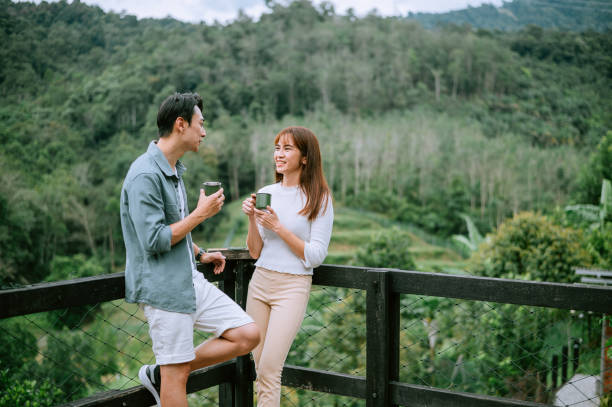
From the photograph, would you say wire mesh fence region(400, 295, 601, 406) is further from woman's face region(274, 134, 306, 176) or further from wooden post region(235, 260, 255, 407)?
woman's face region(274, 134, 306, 176)

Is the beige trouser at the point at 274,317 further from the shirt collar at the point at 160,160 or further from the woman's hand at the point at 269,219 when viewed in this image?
the shirt collar at the point at 160,160

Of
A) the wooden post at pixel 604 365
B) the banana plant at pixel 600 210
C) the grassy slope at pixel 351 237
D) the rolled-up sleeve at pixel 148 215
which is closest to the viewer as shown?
the rolled-up sleeve at pixel 148 215

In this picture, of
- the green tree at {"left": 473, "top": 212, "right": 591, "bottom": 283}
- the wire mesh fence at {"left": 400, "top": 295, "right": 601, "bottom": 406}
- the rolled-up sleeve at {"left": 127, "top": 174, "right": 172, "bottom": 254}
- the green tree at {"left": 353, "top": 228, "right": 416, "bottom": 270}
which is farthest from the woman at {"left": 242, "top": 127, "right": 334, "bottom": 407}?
the green tree at {"left": 353, "top": 228, "right": 416, "bottom": 270}

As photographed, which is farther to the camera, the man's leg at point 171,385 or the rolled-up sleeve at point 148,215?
the man's leg at point 171,385

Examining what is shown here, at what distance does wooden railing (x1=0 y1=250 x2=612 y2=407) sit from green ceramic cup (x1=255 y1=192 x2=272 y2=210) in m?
0.40

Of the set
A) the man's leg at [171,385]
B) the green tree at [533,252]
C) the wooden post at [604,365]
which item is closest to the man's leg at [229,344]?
the man's leg at [171,385]

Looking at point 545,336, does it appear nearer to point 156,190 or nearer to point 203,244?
point 156,190

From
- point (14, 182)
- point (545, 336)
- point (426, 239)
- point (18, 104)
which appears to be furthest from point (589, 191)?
point (18, 104)

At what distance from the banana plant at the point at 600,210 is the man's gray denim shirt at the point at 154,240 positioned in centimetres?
1327

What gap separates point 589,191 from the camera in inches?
783

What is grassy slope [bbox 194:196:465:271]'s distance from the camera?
3622 cm

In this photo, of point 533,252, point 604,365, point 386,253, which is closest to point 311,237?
point 604,365

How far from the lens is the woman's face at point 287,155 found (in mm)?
2240

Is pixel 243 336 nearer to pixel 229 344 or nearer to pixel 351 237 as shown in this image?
pixel 229 344
